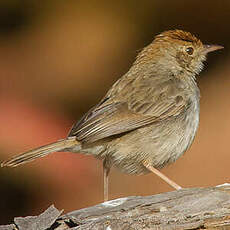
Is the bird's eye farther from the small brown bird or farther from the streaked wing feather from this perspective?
the streaked wing feather

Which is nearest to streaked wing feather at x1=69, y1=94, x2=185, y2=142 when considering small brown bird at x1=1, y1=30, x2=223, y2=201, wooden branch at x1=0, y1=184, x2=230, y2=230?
small brown bird at x1=1, y1=30, x2=223, y2=201

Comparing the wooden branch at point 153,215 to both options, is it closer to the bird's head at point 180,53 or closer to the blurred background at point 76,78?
the bird's head at point 180,53

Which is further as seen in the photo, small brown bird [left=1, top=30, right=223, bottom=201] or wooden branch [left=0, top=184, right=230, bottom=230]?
small brown bird [left=1, top=30, right=223, bottom=201]

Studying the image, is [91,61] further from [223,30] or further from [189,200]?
[189,200]

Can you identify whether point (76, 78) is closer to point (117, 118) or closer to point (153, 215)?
point (117, 118)

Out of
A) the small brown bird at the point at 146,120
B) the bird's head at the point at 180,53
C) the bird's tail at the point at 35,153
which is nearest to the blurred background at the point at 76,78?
the bird's head at the point at 180,53
